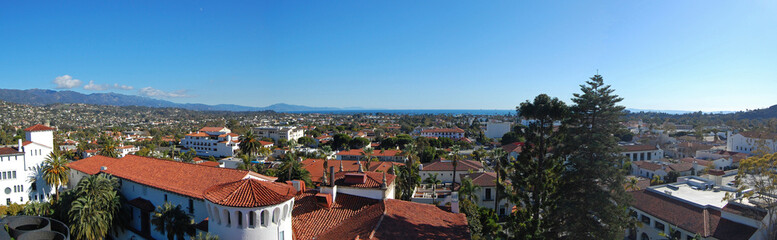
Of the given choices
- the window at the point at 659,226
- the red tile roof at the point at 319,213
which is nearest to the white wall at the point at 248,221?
the red tile roof at the point at 319,213

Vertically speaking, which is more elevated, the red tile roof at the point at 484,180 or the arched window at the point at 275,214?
the arched window at the point at 275,214

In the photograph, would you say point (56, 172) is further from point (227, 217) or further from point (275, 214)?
point (275, 214)

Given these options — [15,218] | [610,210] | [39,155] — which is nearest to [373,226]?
[610,210]

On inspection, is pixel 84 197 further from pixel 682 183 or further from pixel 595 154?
pixel 682 183

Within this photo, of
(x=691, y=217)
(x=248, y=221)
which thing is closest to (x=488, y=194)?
(x=691, y=217)

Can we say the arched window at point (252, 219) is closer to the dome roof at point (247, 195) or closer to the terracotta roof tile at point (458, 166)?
the dome roof at point (247, 195)

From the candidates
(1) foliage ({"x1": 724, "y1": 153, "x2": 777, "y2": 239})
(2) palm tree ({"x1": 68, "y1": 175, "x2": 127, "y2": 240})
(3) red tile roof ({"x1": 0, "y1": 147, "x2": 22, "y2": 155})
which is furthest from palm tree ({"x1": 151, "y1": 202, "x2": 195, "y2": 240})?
(1) foliage ({"x1": 724, "y1": 153, "x2": 777, "y2": 239})

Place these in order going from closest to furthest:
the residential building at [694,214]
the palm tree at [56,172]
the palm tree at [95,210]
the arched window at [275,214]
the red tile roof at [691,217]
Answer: the arched window at [275,214]
the palm tree at [95,210]
the residential building at [694,214]
the red tile roof at [691,217]
the palm tree at [56,172]
